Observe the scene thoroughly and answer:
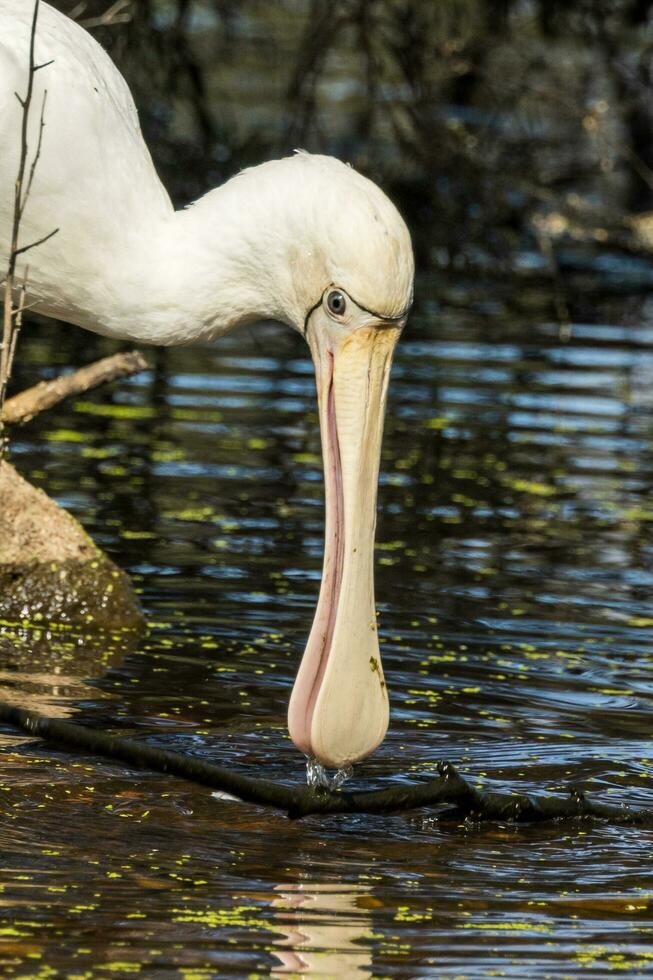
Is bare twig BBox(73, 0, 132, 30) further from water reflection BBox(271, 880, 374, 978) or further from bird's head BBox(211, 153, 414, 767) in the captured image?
water reflection BBox(271, 880, 374, 978)

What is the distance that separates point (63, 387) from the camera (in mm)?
8578

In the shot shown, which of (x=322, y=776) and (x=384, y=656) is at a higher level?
(x=384, y=656)

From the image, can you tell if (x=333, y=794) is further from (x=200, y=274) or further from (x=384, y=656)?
(x=384, y=656)

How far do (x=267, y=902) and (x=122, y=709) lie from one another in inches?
77.3

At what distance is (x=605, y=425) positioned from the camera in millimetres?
13156

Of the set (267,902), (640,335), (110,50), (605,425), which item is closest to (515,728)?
(267,902)

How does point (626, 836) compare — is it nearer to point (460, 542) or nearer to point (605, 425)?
point (460, 542)

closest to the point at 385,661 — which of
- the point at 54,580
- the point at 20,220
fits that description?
the point at 54,580

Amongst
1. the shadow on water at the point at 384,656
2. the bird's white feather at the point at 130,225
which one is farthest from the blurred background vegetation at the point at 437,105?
the bird's white feather at the point at 130,225

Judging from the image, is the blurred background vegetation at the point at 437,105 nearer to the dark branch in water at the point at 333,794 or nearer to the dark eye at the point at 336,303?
the dark eye at the point at 336,303

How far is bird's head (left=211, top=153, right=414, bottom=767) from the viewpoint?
6195mm

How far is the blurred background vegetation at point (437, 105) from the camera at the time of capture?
611 inches

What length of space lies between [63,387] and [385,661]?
5.95 ft

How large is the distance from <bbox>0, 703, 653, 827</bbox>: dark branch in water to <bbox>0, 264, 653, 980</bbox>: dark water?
67 mm
